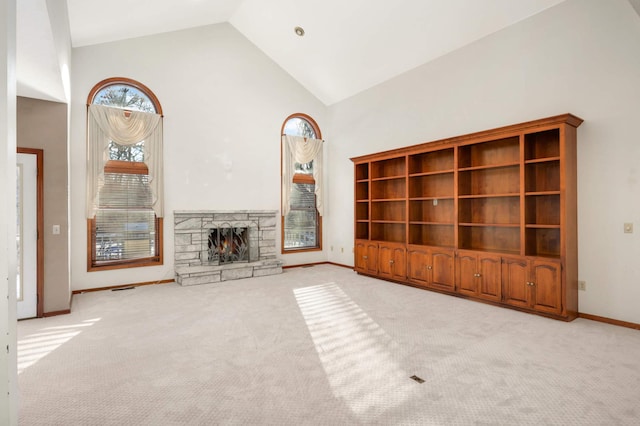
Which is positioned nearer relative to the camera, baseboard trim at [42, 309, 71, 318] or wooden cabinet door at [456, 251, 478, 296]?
baseboard trim at [42, 309, 71, 318]

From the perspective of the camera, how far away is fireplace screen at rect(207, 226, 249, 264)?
249 inches

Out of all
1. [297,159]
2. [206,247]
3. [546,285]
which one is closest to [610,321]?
[546,285]

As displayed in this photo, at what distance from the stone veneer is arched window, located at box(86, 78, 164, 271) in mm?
364

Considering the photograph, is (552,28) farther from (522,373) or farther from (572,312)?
(522,373)

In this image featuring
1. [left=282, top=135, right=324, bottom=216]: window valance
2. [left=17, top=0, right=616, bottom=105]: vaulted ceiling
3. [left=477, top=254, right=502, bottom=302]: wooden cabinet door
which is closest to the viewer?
[left=17, top=0, right=616, bottom=105]: vaulted ceiling

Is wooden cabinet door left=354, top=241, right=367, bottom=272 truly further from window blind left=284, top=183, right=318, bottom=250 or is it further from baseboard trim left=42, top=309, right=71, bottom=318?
baseboard trim left=42, top=309, right=71, bottom=318

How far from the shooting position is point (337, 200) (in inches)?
301

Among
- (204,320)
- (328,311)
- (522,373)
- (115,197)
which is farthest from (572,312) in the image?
(115,197)

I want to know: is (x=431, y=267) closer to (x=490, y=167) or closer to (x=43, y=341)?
(x=490, y=167)

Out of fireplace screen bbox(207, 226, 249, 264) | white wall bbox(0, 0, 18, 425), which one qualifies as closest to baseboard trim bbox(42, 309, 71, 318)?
fireplace screen bbox(207, 226, 249, 264)

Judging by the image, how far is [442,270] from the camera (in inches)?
199

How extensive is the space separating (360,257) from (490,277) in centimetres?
253

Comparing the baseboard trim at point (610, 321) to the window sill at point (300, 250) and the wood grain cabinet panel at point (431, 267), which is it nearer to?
the wood grain cabinet panel at point (431, 267)

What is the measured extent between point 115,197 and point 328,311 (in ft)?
12.9
